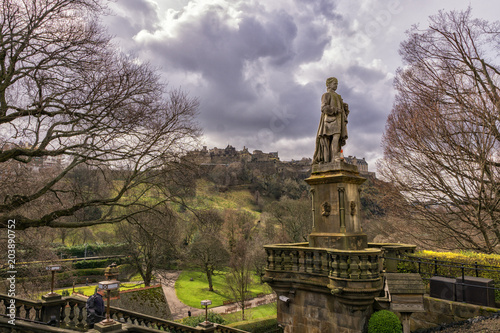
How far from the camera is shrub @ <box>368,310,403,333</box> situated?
9.18m

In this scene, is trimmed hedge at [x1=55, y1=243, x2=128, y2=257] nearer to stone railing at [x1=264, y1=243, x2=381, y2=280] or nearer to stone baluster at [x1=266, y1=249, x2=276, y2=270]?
stone baluster at [x1=266, y1=249, x2=276, y2=270]

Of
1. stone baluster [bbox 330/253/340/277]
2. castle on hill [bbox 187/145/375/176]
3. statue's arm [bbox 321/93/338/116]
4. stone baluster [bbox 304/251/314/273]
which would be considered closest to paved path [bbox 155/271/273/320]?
stone baluster [bbox 304/251/314/273]

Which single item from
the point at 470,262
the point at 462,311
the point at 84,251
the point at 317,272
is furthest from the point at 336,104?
the point at 84,251

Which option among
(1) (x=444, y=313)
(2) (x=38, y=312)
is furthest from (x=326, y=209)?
(2) (x=38, y=312)

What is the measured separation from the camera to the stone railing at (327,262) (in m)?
9.46

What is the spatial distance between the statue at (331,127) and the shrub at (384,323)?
5.42 m

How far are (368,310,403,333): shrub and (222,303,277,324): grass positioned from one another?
1920cm

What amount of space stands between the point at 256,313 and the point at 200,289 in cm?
1025

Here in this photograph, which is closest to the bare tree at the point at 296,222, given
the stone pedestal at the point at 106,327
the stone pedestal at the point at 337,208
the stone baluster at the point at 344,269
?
the stone pedestal at the point at 337,208

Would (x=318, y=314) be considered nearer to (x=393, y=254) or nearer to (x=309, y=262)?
(x=309, y=262)

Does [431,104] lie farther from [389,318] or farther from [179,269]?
[179,269]

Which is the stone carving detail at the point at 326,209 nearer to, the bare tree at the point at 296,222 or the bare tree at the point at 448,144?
the bare tree at the point at 448,144

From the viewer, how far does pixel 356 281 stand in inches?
367

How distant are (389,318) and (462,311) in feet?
9.30
